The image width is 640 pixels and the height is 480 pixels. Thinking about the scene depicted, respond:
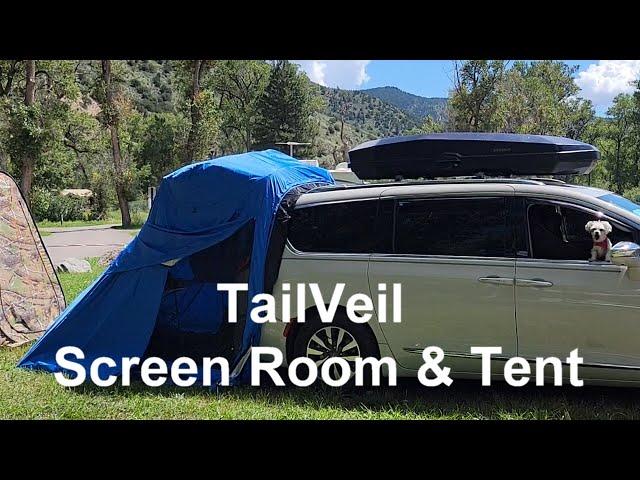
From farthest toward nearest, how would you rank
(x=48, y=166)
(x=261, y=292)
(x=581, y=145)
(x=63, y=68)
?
(x=48, y=166), (x=63, y=68), (x=581, y=145), (x=261, y=292)

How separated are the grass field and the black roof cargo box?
1.96m

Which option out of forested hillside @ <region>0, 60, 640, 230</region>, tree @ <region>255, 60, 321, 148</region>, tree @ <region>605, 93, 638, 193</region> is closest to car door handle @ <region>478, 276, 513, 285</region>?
forested hillside @ <region>0, 60, 640, 230</region>

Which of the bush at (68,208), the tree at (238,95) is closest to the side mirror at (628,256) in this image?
the bush at (68,208)

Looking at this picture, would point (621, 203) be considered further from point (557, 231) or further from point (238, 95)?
point (238, 95)

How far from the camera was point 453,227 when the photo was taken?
16.4ft

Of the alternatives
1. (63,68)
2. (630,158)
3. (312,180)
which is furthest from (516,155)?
(630,158)

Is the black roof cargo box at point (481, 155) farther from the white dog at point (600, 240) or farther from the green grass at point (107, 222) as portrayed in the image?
the green grass at point (107, 222)

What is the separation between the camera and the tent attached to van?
6.71m

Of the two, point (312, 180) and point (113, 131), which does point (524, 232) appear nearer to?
point (312, 180)

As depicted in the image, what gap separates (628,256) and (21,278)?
20.1 ft

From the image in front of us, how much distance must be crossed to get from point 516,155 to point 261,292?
2.64 metres

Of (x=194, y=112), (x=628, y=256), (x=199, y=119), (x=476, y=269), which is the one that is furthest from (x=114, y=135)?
(x=628, y=256)
